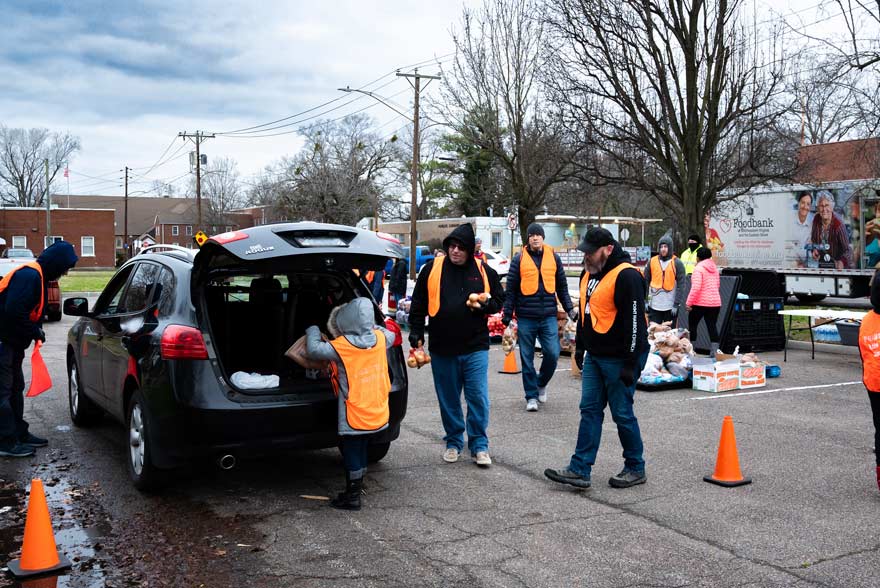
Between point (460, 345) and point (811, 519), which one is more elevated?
point (460, 345)

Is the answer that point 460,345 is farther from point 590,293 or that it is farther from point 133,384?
point 133,384

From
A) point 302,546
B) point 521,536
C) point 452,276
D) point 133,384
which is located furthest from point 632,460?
point 133,384

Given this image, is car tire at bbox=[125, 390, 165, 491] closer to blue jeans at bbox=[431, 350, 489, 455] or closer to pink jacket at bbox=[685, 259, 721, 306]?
blue jeans at bbox=[431, 350, 489, 455]

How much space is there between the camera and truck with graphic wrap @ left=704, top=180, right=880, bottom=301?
22.5 meters

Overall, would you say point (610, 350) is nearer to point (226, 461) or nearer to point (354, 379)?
point (354, 379)

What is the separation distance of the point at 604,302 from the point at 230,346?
2.83 m

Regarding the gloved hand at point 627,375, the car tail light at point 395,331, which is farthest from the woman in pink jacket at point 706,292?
the car tail light at point 395,331

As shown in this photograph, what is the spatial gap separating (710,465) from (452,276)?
8.40 ft

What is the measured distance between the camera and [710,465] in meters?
6.55

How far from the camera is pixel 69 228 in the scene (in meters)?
65.8

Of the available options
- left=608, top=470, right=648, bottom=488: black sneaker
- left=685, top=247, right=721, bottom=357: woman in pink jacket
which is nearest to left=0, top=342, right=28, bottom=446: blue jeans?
left=608, top=470, right=648, bottom=488: black sneaker

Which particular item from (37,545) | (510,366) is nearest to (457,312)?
(37,545)

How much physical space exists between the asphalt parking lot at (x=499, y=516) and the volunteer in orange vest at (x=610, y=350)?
0.61 feet

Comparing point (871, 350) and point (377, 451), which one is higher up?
point (871, 350)
